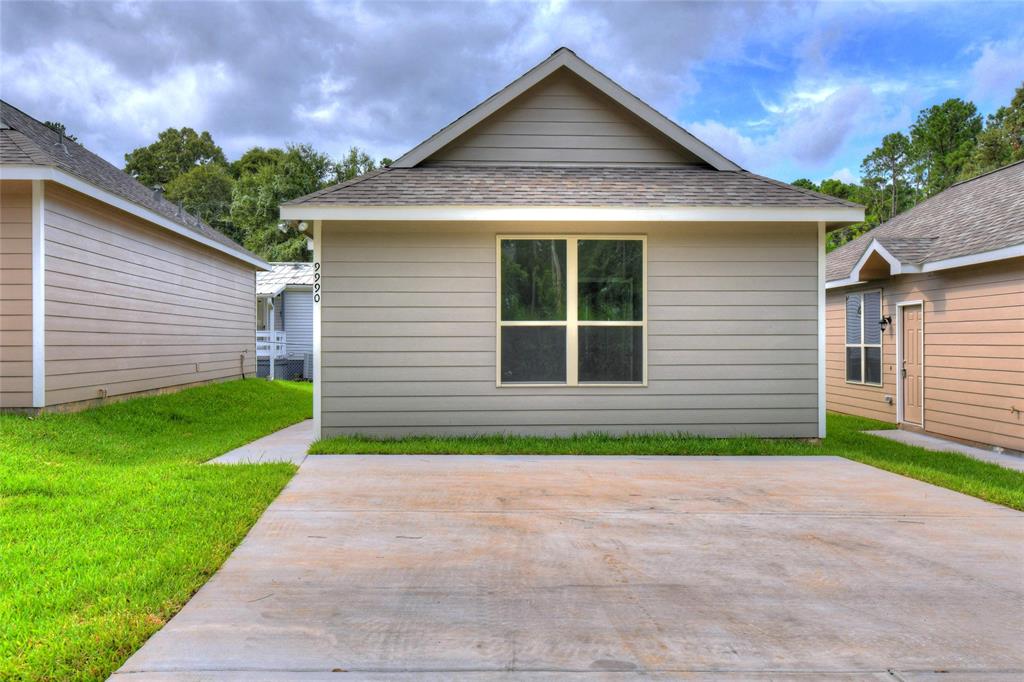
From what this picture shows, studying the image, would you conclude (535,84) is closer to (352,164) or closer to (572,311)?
(572,311)

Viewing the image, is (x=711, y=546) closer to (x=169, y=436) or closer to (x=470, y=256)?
(x=470, y=256)

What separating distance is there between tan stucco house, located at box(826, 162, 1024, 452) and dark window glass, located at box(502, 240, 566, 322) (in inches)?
204

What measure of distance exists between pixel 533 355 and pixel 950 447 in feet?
18.5

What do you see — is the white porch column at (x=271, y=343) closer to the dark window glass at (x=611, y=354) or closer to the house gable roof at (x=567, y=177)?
the house gable roof at (x=567, y=177)

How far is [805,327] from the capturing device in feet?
26.7

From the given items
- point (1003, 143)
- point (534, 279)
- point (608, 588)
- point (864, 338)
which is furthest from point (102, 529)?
point (1003, 143)

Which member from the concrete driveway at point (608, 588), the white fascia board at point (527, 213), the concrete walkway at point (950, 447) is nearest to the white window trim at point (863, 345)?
the concrete walkway at point (950, 447)

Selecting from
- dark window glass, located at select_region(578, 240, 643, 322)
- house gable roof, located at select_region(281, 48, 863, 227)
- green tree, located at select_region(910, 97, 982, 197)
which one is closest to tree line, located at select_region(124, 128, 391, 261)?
house gable roof, located at select_region(281, 48, 863, 227)

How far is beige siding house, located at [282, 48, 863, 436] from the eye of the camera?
7.86 m

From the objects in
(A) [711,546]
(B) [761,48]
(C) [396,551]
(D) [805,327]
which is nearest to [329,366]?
(C) [396,551]

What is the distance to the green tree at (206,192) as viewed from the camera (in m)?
42.1

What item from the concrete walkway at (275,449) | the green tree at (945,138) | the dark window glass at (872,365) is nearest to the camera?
the concrete walkway at (275,449)

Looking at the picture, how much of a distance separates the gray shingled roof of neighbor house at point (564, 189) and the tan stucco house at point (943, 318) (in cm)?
231

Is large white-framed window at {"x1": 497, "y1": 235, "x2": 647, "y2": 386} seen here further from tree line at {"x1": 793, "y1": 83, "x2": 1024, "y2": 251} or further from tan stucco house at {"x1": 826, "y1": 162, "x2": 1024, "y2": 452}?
tree line at {"x1": 793, "y1": 83, "x2": 1024, "y2": 251}
